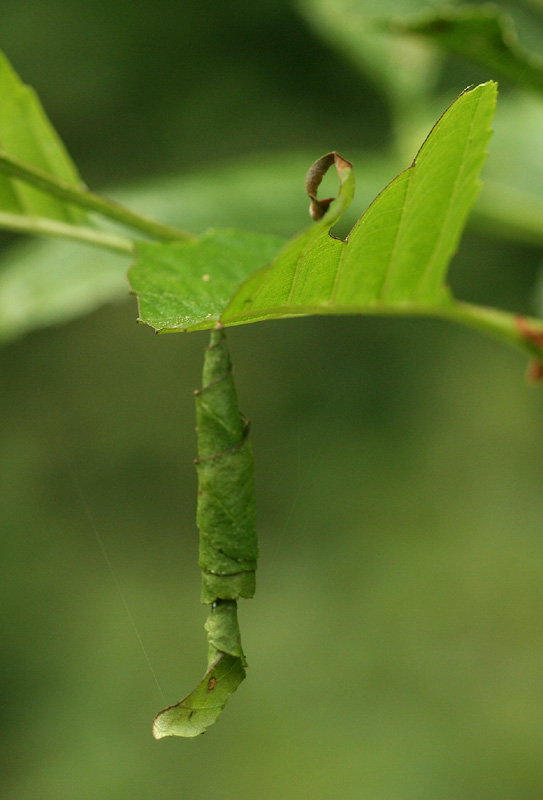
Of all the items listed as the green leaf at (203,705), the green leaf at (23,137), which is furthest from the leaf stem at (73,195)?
the green leaf at (203,705)

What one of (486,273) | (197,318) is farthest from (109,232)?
(486,273)

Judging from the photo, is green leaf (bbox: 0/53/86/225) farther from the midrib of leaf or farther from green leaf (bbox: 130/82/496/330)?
the midrib of leaf

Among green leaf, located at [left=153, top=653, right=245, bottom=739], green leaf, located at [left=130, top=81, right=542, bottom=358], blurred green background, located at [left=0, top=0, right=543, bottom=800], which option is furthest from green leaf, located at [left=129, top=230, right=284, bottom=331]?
blurred green background, located at [left=0, top=0, right=543, bottom=800]

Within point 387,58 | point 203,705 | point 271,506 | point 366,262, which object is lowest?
point 271,506

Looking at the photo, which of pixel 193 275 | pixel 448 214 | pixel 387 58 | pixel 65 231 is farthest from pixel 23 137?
pixel 387 58

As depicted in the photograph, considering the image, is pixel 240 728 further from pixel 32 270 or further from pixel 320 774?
pixel 32 270

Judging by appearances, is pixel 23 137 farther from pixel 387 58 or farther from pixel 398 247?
pixel 387 58
